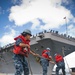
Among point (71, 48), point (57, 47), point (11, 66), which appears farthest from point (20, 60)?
point (11, 66)

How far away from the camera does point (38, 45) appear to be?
26.0m

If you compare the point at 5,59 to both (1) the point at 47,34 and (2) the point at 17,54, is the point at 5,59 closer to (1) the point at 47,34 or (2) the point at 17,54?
(1) the point at 47,34

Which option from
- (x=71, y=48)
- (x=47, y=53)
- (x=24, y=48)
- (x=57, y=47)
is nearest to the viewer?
(x=24, y=48)

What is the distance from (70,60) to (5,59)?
1490 cm

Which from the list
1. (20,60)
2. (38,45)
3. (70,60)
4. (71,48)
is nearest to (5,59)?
(38,45)

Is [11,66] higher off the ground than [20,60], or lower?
higher

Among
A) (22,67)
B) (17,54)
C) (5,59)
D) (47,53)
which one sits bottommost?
(22,67)

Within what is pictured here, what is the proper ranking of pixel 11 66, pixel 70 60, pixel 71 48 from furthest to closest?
1. pixel 11 66
2. pixel 71 48
3. pixel 70 60

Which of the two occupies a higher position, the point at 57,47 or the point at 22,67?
the point at 57,47

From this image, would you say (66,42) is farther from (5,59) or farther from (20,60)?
(20,60)

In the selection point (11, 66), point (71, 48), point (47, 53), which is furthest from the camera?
point (11, 66)

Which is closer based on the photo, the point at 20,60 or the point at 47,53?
the point at 20,60

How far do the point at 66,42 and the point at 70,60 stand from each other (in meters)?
3.64

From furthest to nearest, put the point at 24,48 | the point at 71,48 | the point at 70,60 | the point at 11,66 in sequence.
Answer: the point at 11,66, the point at 71,48, the point at 70,60, the point at 24,48
